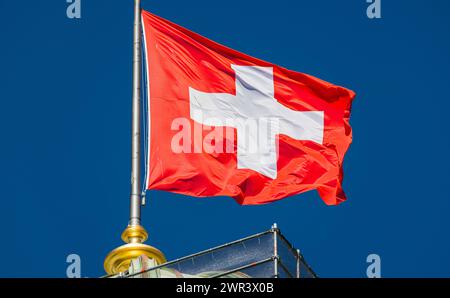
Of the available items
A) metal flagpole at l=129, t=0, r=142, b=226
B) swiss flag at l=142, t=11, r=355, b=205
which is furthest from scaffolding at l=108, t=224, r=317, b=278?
swiss flag at l=142, t=11, r=355, b=205

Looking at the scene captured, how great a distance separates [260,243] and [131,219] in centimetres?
659

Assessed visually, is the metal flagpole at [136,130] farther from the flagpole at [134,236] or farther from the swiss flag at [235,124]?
the swiss flag at [235,124]

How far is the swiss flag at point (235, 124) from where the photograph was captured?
42469 mm

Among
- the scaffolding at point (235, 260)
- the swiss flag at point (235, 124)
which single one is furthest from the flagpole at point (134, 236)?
the scaffolding at point (235, 260)

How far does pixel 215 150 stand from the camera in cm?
4316

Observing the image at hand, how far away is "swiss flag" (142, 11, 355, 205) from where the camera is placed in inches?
1672

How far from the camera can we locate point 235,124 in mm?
44438

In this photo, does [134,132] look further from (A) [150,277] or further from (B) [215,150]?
(A) [150,277]

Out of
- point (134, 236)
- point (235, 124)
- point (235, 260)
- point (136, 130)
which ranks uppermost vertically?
point (235, 124)

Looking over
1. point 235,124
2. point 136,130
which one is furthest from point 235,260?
point 235,124

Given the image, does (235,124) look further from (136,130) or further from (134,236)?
(134,236)

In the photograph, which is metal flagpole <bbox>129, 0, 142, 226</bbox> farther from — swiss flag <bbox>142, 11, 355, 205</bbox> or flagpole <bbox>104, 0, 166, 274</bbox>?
swiss flag <bbox>142, 11, 355, 205</bbox>
